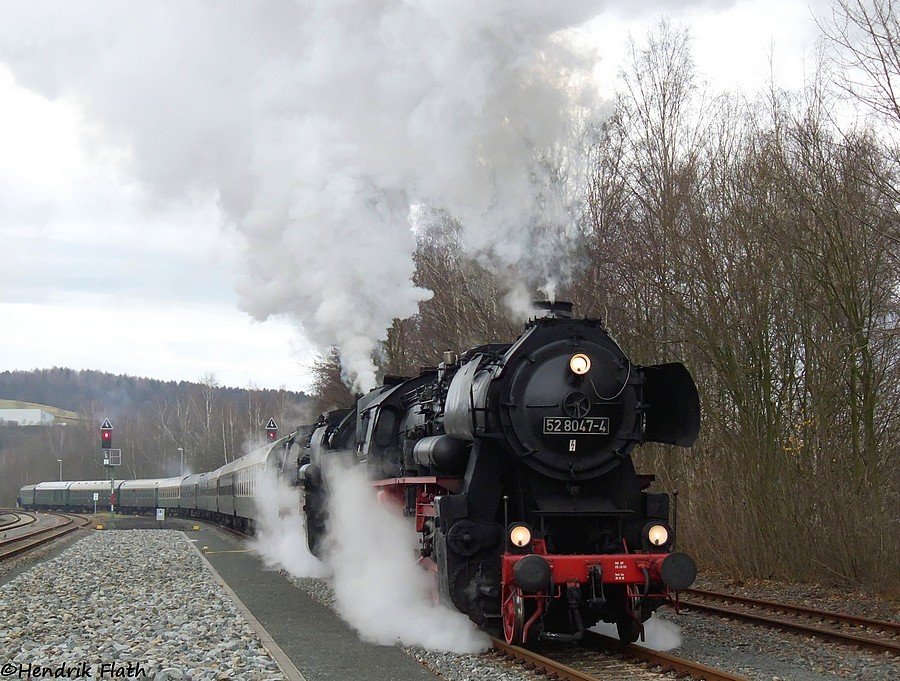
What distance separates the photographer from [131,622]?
1085cm

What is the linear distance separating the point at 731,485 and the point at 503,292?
19.7 ft

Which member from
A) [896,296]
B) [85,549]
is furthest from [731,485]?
[85,549]

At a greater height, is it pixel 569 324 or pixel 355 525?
pixel 569 324

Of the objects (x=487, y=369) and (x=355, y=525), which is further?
(x=355, y=525)

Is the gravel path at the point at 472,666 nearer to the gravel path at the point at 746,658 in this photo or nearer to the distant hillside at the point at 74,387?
the gravel path at the point at 746,658

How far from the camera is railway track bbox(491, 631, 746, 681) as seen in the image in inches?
284

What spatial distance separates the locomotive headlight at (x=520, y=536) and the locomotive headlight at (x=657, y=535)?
1.06m

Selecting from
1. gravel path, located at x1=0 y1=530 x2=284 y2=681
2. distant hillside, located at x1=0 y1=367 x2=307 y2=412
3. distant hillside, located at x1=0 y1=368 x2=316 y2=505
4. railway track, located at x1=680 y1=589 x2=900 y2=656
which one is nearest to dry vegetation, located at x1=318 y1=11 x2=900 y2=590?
railway track, located at x1=680 y1=589 x2=900 y2=656

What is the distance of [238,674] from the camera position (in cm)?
769

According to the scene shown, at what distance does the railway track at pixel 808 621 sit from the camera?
8.62 m

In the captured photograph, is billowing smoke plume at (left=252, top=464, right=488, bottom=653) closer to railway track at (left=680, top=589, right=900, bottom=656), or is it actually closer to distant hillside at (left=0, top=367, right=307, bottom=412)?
railway track at (left=680, top=589, right=900, bottom=656)

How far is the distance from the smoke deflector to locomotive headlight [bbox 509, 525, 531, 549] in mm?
1530

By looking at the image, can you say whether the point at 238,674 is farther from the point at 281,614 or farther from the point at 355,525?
the point at 355,525

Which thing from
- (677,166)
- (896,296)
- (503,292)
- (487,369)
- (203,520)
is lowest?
(203,520)
